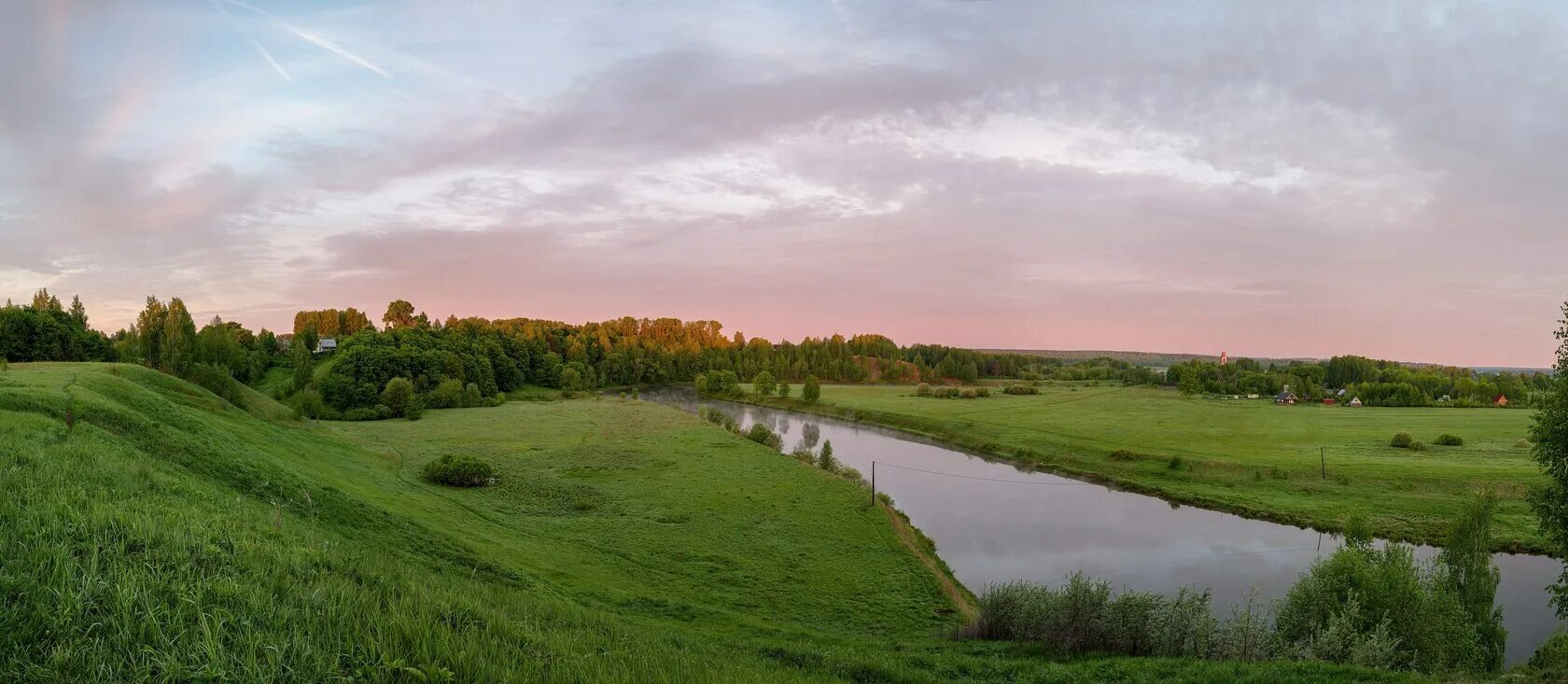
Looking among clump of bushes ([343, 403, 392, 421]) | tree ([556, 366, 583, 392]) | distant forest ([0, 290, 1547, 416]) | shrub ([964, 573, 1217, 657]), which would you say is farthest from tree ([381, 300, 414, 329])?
shrub ([964, 573, 1217, 657])

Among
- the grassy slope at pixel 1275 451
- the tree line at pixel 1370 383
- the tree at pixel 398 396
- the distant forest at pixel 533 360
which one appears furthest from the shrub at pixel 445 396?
the tree line at pixel 1370 383

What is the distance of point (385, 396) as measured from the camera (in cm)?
7100

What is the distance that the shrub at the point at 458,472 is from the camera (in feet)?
104

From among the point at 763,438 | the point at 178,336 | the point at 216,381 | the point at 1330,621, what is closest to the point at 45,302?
the point at 178,336

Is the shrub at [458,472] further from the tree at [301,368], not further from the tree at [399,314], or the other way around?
the tree at [399,314]

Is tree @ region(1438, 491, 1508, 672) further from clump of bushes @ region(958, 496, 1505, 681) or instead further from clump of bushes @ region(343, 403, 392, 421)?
clump of bushes @ region(343, 403, 392, 421)

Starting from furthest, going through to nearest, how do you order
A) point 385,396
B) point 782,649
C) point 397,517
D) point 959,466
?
point 385,396, point 959,466, point 397,517, point 782,649

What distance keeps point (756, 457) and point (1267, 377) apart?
12710 cm

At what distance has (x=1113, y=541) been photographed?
3606cm

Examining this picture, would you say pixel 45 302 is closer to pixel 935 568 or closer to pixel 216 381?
pixel 216 381

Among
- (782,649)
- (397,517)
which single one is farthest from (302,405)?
(782,649)

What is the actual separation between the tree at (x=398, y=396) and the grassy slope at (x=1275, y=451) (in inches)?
2109

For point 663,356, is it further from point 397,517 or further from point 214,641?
point 214,641

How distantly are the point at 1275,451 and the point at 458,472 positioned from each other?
62.5m
